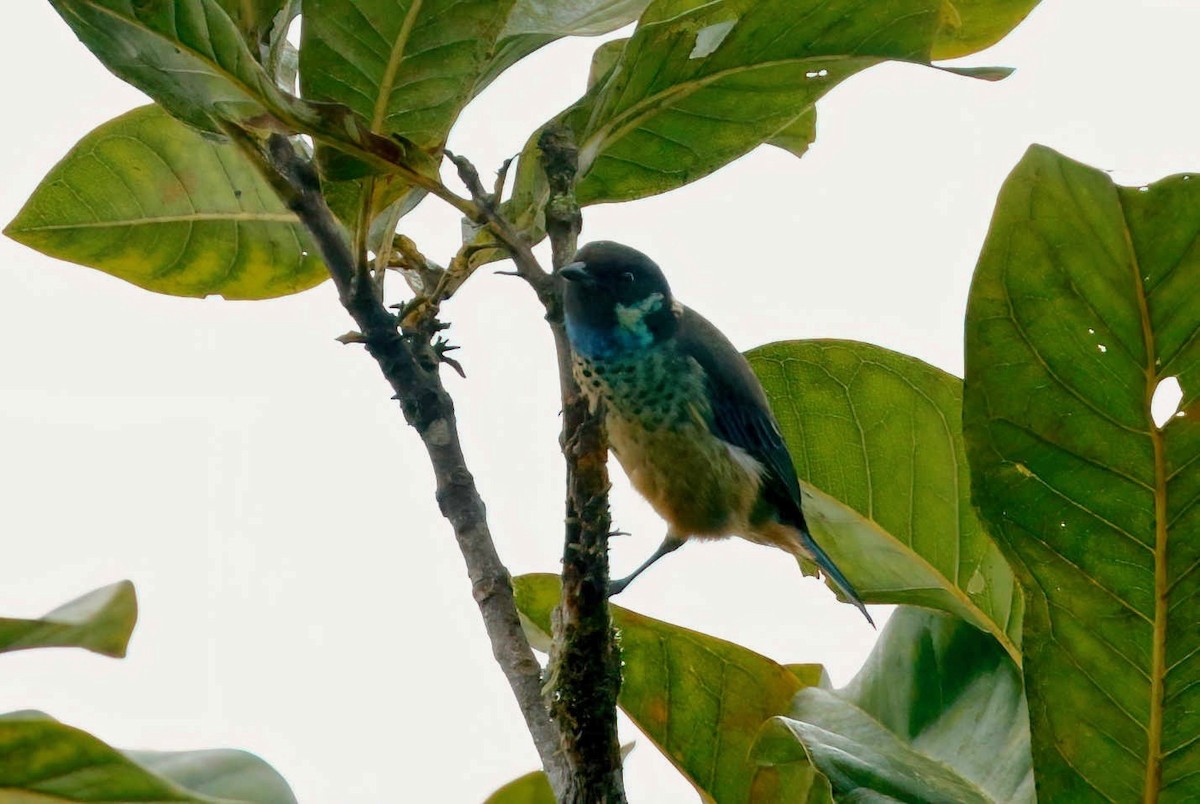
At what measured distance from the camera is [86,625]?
1552 mm

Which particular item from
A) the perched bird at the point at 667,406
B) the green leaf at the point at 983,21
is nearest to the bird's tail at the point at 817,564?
the perched bird at the point at 667,406

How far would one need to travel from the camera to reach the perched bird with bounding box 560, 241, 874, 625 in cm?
359

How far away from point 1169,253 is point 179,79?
1241 millimetres

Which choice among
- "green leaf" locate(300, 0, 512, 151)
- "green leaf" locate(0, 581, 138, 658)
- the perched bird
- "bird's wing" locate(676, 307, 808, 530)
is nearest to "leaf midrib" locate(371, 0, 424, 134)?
"green leaf" locate(300, 0, 512, 151)

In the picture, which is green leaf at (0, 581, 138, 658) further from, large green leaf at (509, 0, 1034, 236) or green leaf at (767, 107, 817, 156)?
green leaf at (767, 107, 817, 156)

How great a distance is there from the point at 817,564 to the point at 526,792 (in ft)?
4.81

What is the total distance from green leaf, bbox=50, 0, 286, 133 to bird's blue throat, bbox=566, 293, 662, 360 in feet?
5.95

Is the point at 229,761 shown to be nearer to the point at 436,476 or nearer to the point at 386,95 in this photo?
the point at 436,476

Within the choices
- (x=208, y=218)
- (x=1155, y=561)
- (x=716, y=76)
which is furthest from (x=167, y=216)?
(x=1155, y=561)

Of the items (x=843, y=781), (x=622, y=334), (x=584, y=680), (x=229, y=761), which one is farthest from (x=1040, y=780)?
(x=622, y=334)

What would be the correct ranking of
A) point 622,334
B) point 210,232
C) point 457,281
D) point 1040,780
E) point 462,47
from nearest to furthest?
point 1040,780, point 462,47, point 457,281, point 210,232, point 622,334

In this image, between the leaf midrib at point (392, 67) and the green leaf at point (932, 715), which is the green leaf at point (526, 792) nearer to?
the green leaf at point (932, 715)

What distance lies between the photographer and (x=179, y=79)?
6.01 feet

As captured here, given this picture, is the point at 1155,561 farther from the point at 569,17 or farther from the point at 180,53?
the point at 180,53
